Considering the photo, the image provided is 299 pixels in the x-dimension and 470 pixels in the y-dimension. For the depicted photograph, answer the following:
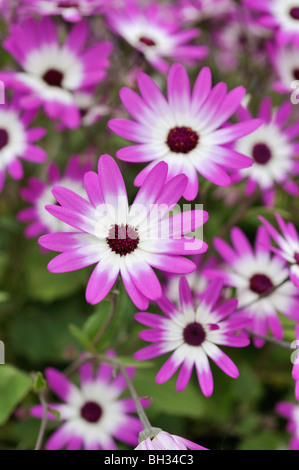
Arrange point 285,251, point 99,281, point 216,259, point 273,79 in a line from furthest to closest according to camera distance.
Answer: point 273,79, point 216,259, point 285,251, point 99,281

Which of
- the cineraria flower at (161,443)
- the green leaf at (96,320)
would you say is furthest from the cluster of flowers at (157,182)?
the green leaf at (96,320)

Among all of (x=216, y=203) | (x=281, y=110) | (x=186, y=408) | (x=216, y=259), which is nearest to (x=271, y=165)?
(x=281, y=110)

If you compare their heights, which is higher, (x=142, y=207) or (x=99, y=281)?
(x=142, y=207)

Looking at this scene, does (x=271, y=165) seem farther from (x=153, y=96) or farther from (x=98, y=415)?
(x=98, y=415)

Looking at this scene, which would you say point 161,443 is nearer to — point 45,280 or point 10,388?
point 10,388

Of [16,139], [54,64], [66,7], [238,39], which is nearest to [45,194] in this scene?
[16,139]

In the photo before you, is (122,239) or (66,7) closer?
(122,239)

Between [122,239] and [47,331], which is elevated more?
[47,331]

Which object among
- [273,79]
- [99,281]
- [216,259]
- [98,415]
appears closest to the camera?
[99,281]
